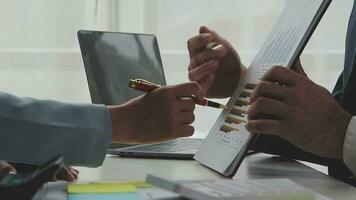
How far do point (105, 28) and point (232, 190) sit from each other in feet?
4.60

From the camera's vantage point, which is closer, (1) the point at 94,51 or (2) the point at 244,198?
(2) the point at 244,198

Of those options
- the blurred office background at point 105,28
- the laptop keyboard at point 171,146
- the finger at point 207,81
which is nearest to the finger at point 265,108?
the finger at point 207,81

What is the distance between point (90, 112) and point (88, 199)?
0.61ft

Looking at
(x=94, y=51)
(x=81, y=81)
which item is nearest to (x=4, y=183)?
(x=94, y=51)

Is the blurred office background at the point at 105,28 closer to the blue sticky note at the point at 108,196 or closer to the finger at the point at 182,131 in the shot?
the finger at the point at 182,131

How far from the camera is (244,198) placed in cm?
53

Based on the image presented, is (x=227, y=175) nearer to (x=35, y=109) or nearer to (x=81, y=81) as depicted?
(x=35, y=109)

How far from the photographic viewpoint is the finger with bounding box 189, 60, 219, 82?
1009 millimetres

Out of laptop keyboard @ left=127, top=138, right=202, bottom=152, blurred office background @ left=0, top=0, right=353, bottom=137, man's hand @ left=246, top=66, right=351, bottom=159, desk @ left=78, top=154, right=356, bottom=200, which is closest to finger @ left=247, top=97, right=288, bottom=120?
man's hand @ left=246, top=66, right=351, bottom=159

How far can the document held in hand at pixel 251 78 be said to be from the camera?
824 mm

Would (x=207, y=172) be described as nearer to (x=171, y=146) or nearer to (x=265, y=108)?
(x=265, y=108)

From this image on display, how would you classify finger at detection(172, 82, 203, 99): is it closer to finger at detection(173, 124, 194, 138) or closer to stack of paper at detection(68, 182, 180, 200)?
finger at detection(173, 124, 194, 138)

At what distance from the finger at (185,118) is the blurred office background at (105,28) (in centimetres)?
100

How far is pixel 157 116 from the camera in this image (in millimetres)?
839
